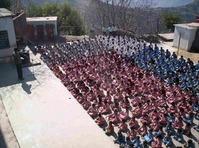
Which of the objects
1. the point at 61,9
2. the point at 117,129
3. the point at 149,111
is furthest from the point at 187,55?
the point at 61,9

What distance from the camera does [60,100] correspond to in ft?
48.2

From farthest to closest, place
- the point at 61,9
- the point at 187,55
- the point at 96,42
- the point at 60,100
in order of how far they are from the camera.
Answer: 1. the point at 61,9
2. the point at 96,42
3. the point at 187,55
4. the point at 60,100

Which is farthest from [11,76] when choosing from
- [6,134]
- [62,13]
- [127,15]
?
[127,15]

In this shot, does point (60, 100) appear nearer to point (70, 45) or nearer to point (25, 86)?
point (25, 86)

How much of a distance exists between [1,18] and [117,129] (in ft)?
36.9

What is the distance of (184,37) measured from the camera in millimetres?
23203

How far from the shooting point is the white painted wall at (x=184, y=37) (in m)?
22.7

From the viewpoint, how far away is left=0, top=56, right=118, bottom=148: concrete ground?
11477mm

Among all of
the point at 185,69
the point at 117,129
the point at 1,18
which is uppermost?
the point at 1,18

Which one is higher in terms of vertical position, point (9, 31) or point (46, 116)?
point (9, 31)

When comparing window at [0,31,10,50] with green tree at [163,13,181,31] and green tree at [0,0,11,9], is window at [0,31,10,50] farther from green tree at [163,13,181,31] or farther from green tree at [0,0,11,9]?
green tree at [163,13,181,31]

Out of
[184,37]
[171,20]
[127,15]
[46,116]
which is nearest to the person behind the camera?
[46,116]

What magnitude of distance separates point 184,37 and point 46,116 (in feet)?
46.4

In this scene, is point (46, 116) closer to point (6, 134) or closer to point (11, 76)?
point (6, 134)
